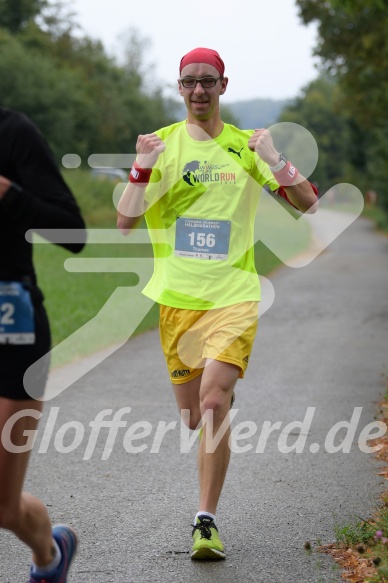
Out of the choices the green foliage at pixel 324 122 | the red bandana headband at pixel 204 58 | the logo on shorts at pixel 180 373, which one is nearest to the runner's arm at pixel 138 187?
the red bandana headband at pixel 204 58

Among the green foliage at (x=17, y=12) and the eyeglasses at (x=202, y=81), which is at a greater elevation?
the green foliage at (x=17, y=12)

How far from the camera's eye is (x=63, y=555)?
4.33 meters

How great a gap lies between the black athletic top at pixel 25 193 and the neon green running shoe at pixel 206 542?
1.92 metres

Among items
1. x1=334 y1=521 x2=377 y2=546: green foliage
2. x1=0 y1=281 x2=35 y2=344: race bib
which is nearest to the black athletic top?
x1=0 y1=281 x2=35 y2=344: race bib

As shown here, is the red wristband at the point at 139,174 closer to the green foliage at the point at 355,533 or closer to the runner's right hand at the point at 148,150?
the runner's right hand at the point at 148,150

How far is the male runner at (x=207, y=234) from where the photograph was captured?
5.47 metres

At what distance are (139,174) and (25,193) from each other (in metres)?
1.60

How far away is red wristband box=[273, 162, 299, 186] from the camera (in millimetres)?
5418

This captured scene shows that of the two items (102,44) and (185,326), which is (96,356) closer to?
(185,326)

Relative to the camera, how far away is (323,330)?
15578 millimetres

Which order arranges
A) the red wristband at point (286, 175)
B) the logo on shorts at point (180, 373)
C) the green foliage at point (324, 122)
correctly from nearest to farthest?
the red wristband at point (286, 175) < the logo on shorts at point (180, 373) < the green foliage at point (324, 122)

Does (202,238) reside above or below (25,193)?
above

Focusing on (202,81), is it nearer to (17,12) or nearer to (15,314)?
(15,314)

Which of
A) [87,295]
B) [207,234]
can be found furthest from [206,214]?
[87,295]
